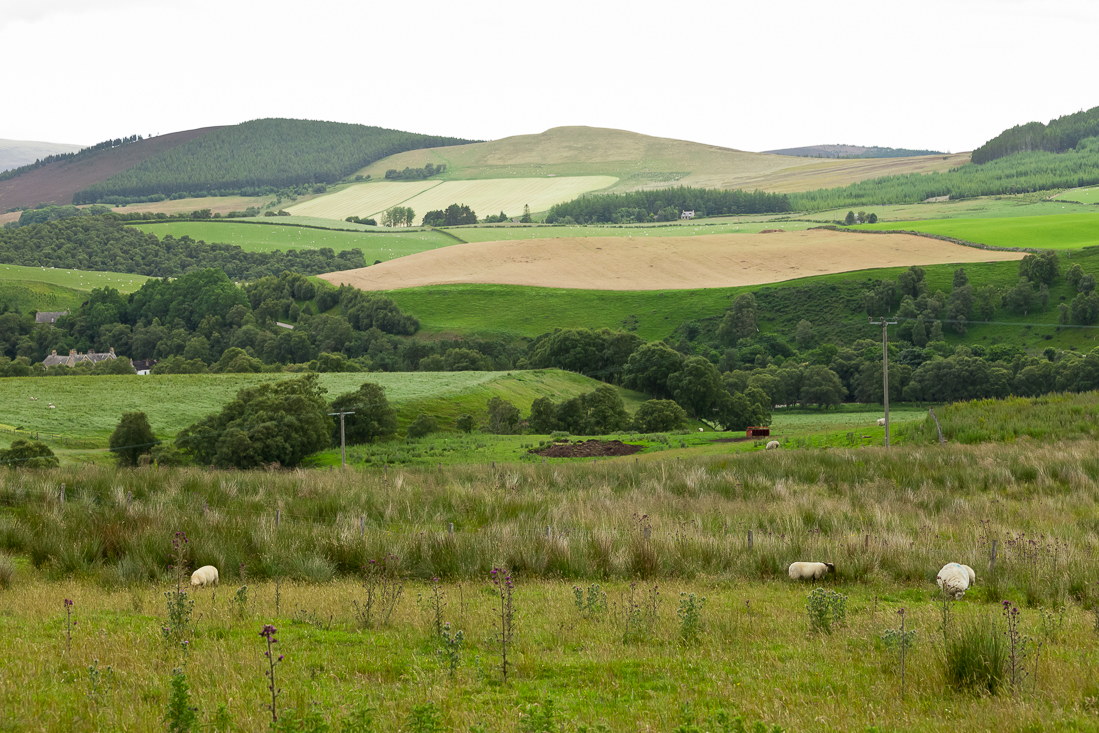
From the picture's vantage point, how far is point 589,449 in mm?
51969

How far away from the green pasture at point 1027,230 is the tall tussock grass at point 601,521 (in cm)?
12818

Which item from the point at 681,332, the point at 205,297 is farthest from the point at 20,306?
the point at 681,332

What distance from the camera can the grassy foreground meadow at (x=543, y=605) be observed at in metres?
7.72

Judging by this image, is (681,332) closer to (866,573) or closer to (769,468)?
(769,468)

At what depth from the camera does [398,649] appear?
9609 millimetres

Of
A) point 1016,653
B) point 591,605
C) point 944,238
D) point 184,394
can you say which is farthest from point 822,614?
point 944,238

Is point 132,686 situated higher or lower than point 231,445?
higher

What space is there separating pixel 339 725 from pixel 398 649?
2.34 meters

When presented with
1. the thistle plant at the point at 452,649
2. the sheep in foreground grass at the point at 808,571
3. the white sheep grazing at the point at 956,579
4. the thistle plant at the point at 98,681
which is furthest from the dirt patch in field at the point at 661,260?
the thistle plant at the point at 98,681

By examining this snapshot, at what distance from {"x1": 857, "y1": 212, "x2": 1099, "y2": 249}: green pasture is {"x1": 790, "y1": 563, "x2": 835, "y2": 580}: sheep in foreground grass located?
455 feet

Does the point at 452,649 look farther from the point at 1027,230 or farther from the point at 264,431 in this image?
the point at 1027,230

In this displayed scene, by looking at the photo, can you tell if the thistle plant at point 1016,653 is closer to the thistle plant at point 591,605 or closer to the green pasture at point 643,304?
the thistle plant at point 591,605

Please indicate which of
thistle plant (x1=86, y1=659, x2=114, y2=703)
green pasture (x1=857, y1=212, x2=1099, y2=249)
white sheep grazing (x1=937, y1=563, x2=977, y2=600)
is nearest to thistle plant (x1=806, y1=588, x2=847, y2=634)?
white sheep grazing (x1=937, y1=563, x2=977, y2=600)

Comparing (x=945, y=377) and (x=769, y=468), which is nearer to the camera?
(x=769, y=468)
